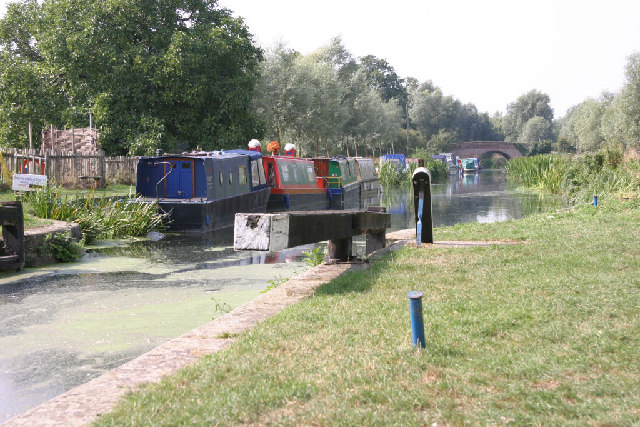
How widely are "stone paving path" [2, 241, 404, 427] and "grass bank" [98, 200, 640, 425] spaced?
17 centimetres

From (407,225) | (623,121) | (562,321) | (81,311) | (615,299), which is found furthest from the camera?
(623,121)

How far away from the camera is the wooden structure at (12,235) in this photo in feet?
33.6

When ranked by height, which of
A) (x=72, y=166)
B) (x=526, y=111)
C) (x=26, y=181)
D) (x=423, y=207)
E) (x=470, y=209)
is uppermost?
(x=526, y=111)

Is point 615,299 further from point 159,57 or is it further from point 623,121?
point 623,121

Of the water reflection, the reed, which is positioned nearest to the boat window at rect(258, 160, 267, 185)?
the water reflection

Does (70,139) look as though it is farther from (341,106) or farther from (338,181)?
(341,106)

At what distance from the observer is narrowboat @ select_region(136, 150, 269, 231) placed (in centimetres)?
1711

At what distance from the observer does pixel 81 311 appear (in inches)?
307

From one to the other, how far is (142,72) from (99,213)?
1380cm

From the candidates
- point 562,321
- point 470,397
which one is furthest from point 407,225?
point 470,397

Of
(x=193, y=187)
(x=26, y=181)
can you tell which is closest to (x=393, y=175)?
(x=193, y=187)

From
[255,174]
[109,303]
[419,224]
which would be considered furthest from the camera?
[255,174]

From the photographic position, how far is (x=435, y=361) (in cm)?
397

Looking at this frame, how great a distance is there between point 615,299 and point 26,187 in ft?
36.5
